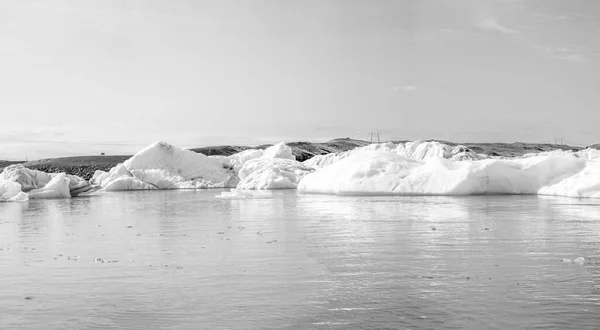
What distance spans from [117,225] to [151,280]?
295 inches

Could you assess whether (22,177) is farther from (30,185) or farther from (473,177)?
(473,177)

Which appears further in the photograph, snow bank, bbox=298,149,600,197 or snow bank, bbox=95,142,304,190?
snow bank, bbox=95,142,304,190

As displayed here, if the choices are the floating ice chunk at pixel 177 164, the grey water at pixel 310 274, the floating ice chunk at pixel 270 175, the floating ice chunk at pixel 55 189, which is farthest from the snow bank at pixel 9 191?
the grey water at pixel 310 274

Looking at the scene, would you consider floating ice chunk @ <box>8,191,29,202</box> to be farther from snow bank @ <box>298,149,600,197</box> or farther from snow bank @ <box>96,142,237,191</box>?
snow bank @ <box>298,149,600,197</box>

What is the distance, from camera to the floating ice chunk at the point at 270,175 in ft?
110

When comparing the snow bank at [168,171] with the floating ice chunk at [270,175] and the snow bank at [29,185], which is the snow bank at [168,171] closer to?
the floating ice chunk at [270,175]

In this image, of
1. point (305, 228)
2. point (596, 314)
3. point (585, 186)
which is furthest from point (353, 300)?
point (585, 186)

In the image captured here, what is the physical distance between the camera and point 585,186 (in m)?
20.6

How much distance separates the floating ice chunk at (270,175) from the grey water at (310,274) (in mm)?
19607

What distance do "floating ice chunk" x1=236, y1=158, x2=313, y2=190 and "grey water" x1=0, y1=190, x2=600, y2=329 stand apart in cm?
1961

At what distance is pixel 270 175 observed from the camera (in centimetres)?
3419

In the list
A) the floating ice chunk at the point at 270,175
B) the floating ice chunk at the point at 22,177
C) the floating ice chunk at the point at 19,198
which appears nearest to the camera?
the floating ice chunk at the point at 19,198

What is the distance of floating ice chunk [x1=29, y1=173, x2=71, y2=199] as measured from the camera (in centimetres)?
2744

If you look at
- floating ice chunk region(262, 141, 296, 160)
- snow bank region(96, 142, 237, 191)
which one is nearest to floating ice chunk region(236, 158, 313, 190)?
snow bank region(96, 142, 237, 191)
